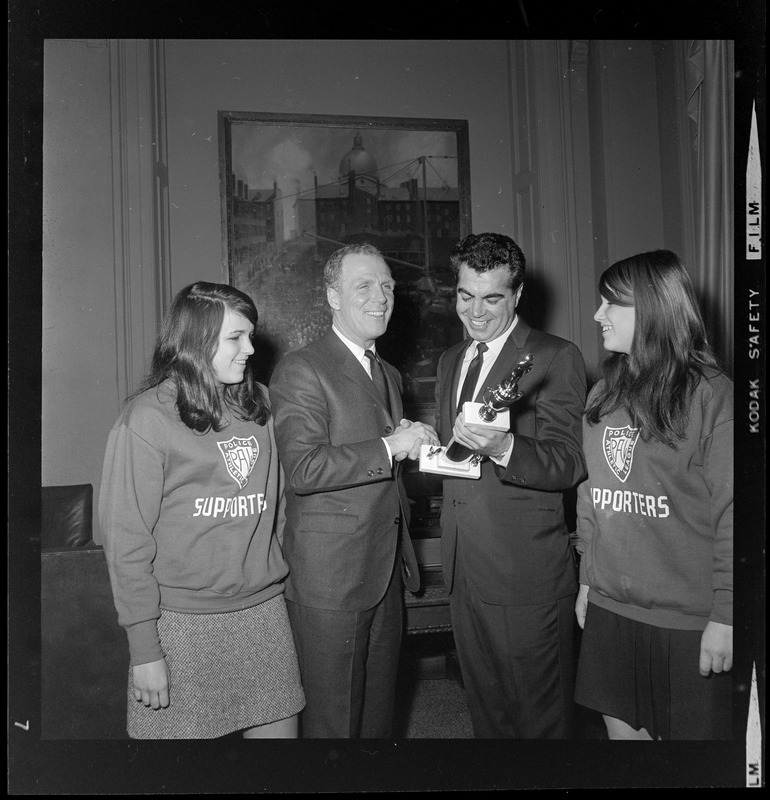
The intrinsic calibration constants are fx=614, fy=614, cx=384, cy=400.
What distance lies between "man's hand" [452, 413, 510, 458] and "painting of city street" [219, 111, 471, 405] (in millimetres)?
1240

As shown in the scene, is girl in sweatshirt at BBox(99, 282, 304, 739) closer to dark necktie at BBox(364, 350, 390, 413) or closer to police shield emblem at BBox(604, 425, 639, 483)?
dark necktie at BBox(364, 350, 390, 413)

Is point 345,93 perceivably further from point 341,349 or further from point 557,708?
point 557,708

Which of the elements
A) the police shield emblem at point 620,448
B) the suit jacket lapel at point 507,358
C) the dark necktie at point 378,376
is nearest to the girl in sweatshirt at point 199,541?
the dark necktie at point 378,376

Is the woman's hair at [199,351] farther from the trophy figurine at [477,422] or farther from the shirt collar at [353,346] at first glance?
the trophy figurine at [477,422]

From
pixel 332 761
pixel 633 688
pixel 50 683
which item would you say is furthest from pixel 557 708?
pixel 50 683

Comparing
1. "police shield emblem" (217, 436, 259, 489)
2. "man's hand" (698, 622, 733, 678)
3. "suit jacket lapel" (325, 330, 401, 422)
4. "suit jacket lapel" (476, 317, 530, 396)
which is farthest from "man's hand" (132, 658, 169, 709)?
"man's hand" (698, 622, 733, 678)

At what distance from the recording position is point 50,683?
2.21m

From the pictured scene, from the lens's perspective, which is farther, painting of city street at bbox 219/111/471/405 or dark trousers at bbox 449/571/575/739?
painting of city street at bbox 219/111/471/405

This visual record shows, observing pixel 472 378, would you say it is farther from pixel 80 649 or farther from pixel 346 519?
pixel 80 649

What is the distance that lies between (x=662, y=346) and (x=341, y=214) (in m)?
1.78

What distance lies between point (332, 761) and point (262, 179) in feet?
8.05

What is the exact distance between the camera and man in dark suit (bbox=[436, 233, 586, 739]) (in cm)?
212

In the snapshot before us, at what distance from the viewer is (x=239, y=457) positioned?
2043 millimetres

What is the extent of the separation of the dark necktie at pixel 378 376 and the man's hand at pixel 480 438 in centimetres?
39
